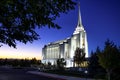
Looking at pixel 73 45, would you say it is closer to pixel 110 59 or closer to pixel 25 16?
pixel 110 59

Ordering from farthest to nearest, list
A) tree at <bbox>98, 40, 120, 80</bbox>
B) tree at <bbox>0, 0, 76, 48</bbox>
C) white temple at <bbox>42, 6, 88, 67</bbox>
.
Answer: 1. white temple at <bbox>42, 6, 88, 67</bbox>
2. tree at <bbox>98, 40, 120, 80</bbox>
3. tree at <bbox>0, 0, 76, 48</bbox>

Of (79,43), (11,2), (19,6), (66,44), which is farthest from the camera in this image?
(66,44)

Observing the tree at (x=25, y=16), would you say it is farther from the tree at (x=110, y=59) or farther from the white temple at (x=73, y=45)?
the white temple at (x=73, y=45)

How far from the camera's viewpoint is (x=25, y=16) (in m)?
5.56

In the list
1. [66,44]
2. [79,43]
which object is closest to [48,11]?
[79,43]

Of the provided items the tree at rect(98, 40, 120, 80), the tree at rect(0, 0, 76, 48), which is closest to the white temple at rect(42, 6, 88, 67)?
the tree at rect(98, 40, 120, 80)

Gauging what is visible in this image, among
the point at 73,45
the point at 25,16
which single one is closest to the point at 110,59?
the point at 25,16

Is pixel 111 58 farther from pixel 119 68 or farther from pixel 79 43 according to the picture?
pixel 79 43

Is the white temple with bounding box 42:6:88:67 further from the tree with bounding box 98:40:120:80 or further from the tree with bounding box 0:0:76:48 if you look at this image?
the tree with bounding box 0:0:76:48

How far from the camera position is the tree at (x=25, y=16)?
5.25 m

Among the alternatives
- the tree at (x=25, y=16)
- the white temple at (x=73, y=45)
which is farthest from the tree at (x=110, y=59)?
the white temple at (x=73, y=45)

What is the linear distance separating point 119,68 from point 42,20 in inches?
1245

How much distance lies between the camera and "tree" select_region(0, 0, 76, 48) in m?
5.25

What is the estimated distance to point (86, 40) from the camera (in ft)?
544
